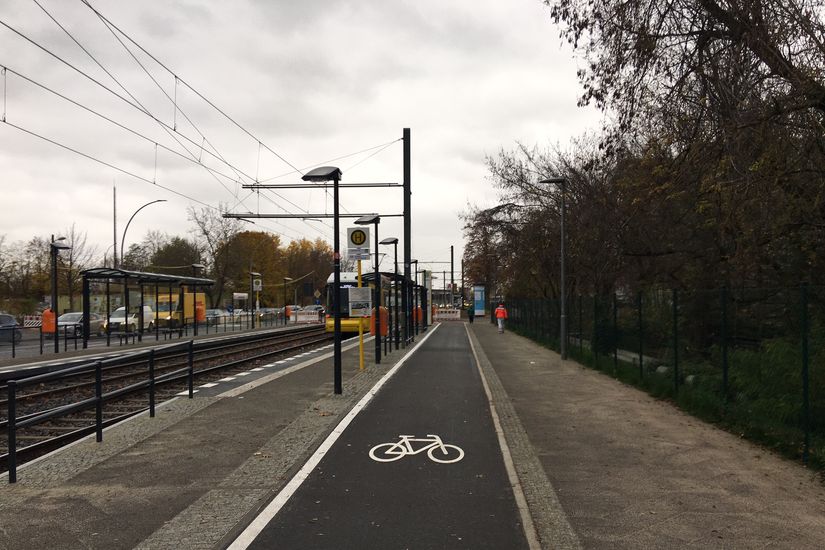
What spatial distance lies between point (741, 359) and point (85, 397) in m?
11.8

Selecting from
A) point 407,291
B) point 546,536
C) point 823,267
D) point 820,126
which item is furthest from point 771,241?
point 407,291

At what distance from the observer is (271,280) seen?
3652 inches

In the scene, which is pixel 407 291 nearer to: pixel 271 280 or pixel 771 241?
pixel 771 241

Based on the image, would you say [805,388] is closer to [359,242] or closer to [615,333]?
[615,333]

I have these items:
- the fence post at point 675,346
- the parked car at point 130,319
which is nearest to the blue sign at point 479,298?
the parked car at point 130,319

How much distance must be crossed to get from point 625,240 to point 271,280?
7515 cm

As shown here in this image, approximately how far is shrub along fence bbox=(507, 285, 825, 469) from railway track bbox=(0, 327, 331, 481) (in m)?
8.19

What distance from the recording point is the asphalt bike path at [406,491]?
525cm

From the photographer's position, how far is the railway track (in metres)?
7.99

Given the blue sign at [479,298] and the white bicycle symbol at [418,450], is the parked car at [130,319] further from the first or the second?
the blue sign at [479,298]

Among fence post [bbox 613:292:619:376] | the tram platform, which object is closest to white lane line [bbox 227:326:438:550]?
the tram platform

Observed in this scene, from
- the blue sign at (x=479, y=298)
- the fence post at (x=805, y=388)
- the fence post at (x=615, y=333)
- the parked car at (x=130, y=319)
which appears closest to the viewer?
the fence post at (x=805, y=388)

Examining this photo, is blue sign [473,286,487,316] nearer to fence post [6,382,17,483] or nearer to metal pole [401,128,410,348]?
metal pole [401,128,410,348]

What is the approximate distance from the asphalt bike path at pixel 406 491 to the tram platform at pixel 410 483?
2 centimetres
